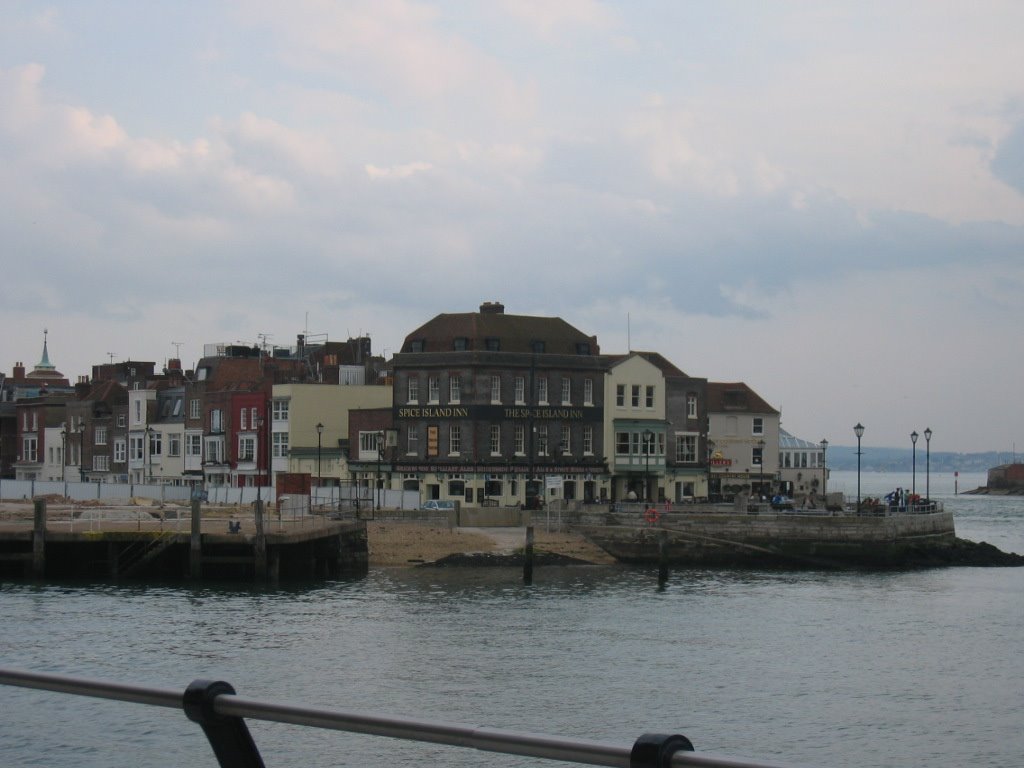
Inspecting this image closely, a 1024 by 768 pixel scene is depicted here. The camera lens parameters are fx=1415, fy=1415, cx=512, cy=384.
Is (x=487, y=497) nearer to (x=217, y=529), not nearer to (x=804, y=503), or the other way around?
(x=804, y=503)

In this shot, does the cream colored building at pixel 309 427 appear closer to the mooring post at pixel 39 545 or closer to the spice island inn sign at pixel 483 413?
the spice island inn sign at pixel 483 413

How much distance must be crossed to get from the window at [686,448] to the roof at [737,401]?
1634 cm

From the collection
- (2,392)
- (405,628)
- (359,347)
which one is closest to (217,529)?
(405,628)

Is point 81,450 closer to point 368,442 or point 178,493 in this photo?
point 178,493

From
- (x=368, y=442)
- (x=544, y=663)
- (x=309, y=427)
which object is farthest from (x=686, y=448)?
(x=544, y=663)

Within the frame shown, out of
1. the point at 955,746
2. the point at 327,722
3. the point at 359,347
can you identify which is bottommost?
the point at 955,746

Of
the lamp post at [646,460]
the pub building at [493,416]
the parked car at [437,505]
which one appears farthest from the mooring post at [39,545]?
the lamp post at [646,460]

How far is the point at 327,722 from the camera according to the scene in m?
4.71

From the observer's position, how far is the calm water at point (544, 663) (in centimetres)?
2641

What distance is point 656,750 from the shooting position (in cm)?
427

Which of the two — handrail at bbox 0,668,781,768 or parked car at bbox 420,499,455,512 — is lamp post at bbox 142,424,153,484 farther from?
handrail at bbox 0,668,781,768

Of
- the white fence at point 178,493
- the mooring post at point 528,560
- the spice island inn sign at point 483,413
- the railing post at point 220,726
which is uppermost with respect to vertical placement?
the spice island inn sign at point 483,413

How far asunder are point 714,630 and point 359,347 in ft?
231

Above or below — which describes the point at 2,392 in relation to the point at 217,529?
above
